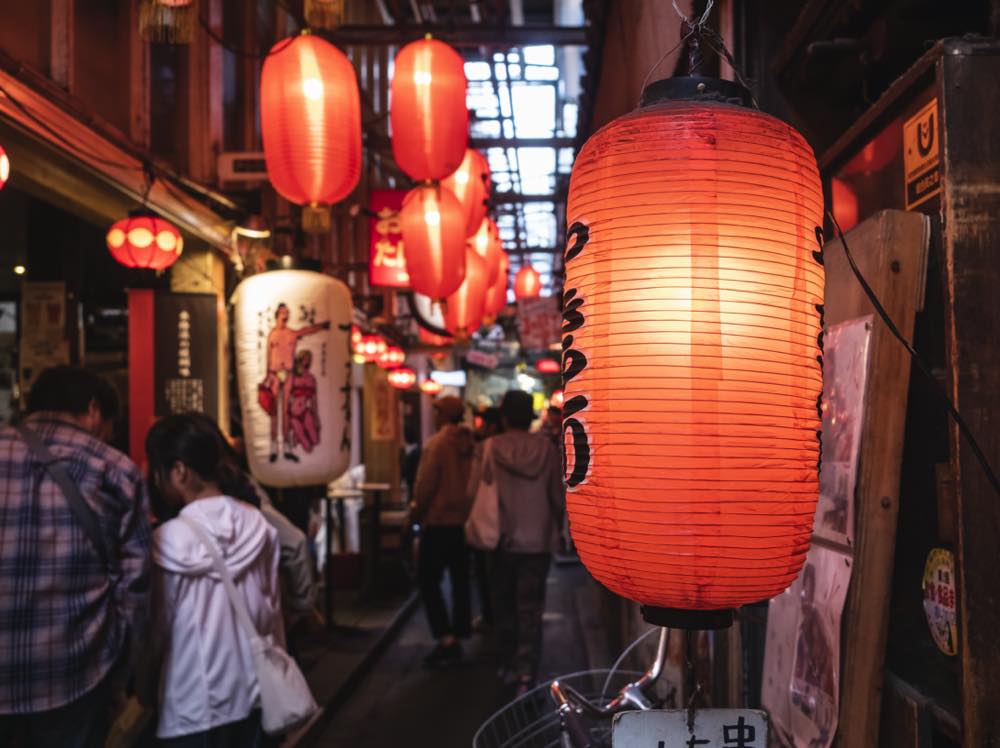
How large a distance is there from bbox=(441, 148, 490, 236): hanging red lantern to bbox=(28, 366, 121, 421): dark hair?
5.62 m

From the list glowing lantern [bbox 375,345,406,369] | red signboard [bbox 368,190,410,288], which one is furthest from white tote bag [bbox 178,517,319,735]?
glowing lantern [bbox 375,345,406,369]

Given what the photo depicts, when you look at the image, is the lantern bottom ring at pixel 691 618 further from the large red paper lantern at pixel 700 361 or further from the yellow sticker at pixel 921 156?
the yellow sticker at pixel 921 156

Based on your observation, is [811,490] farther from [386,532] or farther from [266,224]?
[386,532]

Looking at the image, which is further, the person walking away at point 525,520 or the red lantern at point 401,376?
the red lantern at point 401,376

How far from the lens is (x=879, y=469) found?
318 cm

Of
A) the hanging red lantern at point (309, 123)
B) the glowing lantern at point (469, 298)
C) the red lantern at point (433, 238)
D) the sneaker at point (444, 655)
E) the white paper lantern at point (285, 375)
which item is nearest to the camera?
the hanging red lantern at point (309, 123)

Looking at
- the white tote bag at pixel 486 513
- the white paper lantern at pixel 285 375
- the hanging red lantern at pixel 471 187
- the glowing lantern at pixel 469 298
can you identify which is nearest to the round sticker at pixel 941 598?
the white paper lantern at pixel 285 375

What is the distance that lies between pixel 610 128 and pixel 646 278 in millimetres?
556

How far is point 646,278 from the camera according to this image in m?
2.50

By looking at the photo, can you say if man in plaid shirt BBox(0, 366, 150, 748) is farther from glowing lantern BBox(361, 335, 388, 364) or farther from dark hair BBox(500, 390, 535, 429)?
glowing lantern BBox(361, 335, 388, 364)

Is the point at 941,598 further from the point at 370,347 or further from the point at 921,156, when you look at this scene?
the point at 370,347

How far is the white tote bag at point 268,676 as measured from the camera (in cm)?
424

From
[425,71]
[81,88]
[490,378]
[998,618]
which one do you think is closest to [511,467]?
[425,71]

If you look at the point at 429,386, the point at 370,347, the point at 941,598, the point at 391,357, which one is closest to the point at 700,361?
the point at 941,598
